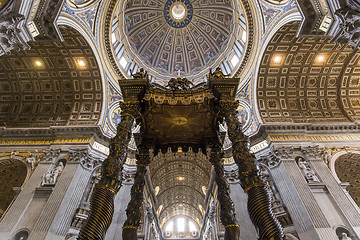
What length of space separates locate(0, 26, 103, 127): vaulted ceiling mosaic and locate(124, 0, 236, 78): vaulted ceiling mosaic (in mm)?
6932

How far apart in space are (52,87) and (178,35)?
14.8 m

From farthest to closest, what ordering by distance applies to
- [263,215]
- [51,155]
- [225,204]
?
[51,155]
[225,204]
[263,215]

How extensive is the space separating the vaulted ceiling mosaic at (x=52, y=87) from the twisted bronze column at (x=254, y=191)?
1030 centimetres

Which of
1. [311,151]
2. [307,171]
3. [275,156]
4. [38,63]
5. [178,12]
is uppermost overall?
[178,12]

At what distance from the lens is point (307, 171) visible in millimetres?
9883

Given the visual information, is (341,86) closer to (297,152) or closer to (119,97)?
(297,152)

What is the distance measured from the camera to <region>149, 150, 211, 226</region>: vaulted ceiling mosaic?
1826cm

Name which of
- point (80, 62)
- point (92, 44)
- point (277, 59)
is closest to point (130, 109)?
point (92, 44)

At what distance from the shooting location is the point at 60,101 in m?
13.2

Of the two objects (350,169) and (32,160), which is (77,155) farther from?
(350,169)

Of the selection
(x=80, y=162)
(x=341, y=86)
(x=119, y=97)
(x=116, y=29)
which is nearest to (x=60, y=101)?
(x=119, y=97)

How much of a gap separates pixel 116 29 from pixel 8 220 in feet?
45.7

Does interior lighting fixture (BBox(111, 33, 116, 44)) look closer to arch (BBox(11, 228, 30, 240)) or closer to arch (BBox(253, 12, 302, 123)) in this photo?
arch (BBox(253, 12, 302, 123))

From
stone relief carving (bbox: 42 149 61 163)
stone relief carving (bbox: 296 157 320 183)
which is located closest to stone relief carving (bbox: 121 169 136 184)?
stone relief carving (bbox: 42 149 61 163)
